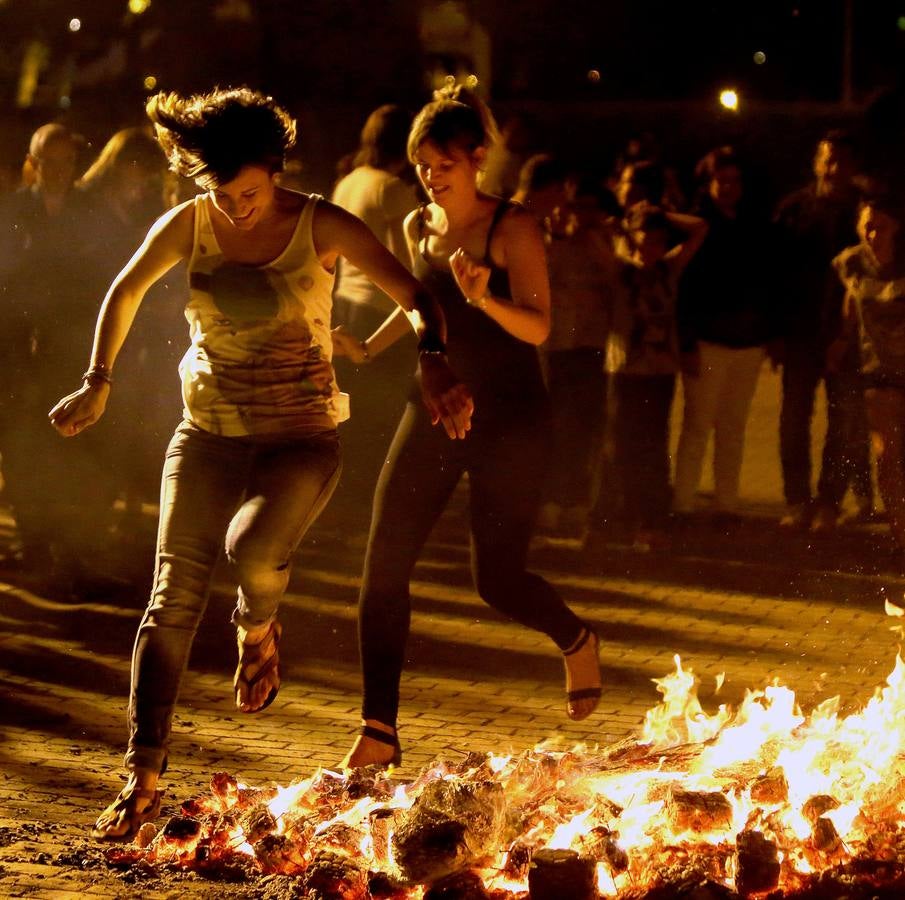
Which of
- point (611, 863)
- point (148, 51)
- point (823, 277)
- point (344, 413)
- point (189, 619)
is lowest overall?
point (611, 863)

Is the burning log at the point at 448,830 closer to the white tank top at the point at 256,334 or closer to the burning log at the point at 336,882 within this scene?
the burning log at the point at 336,882

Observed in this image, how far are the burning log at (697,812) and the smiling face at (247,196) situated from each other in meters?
1.93

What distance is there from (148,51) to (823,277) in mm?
13246

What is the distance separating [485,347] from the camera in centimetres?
572

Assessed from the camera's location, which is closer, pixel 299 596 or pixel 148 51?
pixel 299 596

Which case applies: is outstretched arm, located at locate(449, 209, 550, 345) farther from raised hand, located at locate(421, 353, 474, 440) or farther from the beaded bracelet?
the beaded bracelet

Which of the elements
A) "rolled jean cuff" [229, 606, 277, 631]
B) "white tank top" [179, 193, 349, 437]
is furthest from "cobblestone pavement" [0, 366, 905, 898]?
"white tank top" [179, 193, 349, 437]

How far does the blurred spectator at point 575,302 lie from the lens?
10078 millimetres

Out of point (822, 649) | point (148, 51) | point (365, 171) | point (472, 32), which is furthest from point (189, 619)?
point (472, 32)

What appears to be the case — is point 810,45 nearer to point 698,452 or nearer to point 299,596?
point 698,452

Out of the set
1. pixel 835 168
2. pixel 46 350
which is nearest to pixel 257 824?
pixel 46 350

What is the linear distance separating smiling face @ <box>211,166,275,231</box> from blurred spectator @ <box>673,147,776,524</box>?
562cm

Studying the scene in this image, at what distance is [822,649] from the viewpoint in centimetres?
796

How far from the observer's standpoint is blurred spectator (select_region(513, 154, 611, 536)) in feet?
33.1
